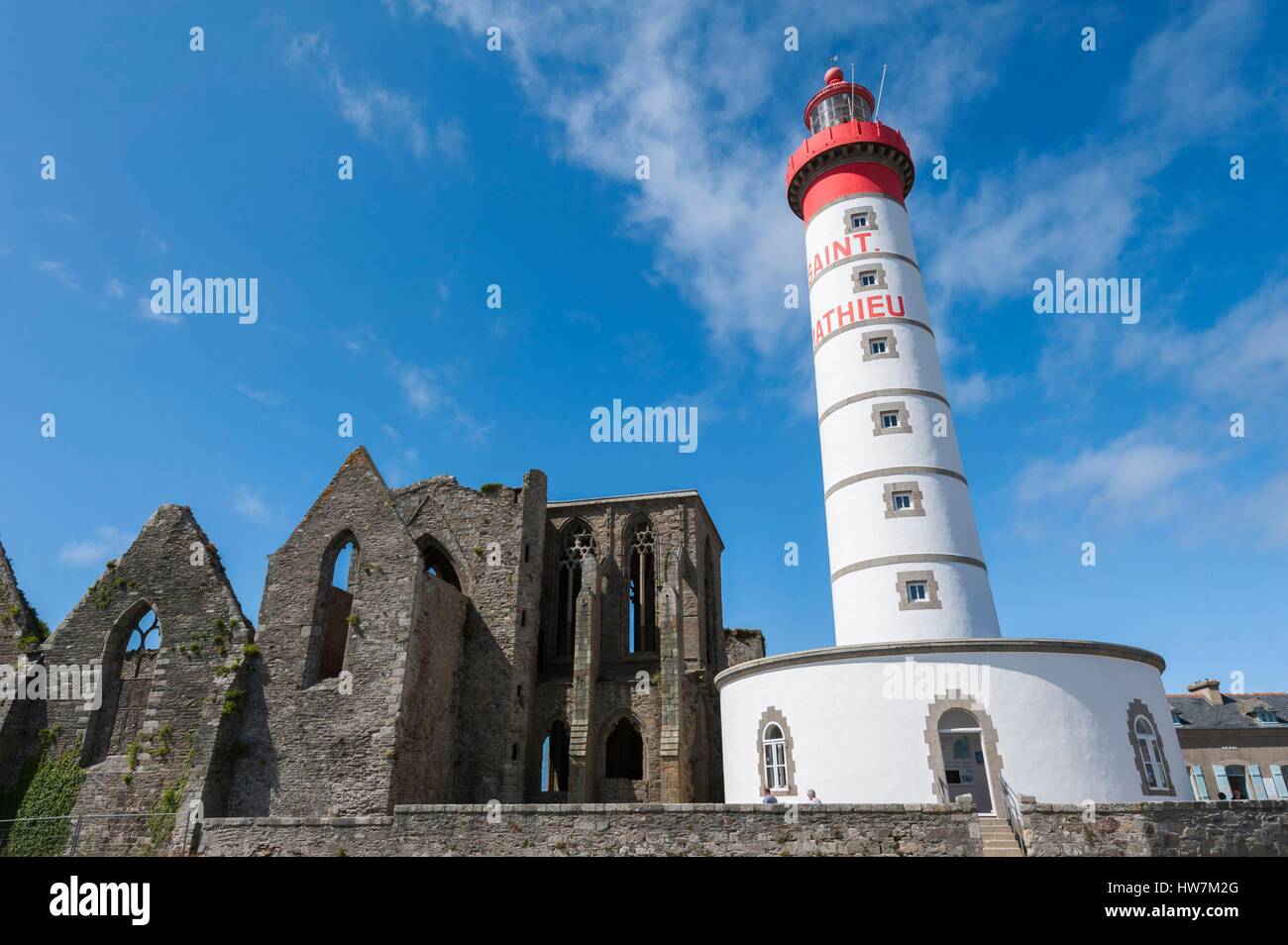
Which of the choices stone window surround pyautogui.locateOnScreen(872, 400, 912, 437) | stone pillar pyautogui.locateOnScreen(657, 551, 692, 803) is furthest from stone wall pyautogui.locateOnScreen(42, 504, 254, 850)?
stone window surround pyautogui.locateOnScreen(872, 400, 912, 437)

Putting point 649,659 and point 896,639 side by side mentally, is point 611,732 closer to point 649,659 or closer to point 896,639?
point 649,659

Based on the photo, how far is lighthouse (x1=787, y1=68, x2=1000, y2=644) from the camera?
19891mm

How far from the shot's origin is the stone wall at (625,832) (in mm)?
13250

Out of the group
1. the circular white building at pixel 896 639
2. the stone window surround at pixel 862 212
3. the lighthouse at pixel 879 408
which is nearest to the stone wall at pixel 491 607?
the circular white building at pixel 896 639

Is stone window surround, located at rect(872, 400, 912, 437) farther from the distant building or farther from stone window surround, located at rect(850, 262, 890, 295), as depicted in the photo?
the distant building

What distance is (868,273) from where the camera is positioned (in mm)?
23500

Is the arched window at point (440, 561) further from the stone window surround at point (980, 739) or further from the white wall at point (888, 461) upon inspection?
the stone window surround at point (980, 739)

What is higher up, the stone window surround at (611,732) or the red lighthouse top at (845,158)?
the red lighthouse top at (845,158)

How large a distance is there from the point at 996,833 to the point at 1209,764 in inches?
1189

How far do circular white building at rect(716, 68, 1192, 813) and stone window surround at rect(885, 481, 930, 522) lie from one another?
0.12ft

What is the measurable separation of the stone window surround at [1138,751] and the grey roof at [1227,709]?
24.4 metres

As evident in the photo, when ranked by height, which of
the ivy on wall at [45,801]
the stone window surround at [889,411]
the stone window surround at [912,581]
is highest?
the stone window surround at [889,411]

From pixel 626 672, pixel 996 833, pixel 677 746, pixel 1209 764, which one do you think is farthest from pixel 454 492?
pixel 1209 764
